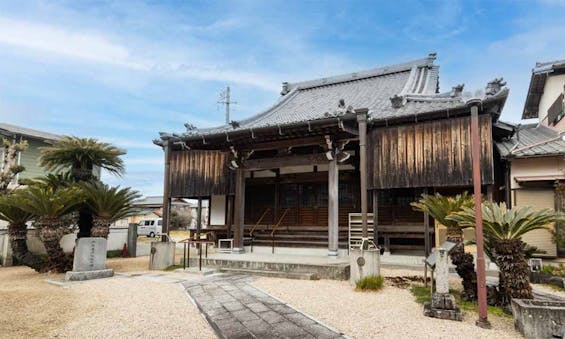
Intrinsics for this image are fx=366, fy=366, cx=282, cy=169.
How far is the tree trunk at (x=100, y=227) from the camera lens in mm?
11047

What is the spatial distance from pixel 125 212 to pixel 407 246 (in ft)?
31.2

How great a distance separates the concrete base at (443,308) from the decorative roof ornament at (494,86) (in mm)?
6492

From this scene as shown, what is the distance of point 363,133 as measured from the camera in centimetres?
1011

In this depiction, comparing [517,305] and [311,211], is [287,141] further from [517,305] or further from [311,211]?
[517,305]

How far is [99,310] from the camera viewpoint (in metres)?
6.72

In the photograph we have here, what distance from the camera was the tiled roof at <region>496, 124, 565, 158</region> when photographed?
11453 millimetres

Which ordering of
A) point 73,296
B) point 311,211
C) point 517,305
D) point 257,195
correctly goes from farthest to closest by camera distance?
1. point 257,195
2. point 311,211
3. point 73,296
4. point 517,305

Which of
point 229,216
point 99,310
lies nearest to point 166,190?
point 229,216

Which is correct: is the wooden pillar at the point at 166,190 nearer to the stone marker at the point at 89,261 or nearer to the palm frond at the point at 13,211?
the stone marker at the point at 89,261

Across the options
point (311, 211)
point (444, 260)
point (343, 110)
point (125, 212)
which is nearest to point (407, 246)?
point (311, 211)

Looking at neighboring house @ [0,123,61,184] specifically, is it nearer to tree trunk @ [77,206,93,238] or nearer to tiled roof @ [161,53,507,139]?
Result: tree trunk @ [77,206,93,238]

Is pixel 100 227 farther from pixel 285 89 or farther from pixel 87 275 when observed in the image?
pixel 285 89

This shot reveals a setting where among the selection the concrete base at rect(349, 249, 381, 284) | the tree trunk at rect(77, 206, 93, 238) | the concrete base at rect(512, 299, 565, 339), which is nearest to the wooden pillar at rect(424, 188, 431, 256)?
the concrete base at rect(349, 249, 381, 284)

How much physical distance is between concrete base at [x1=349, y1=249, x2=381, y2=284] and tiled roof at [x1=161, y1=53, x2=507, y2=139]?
5.24 metres
